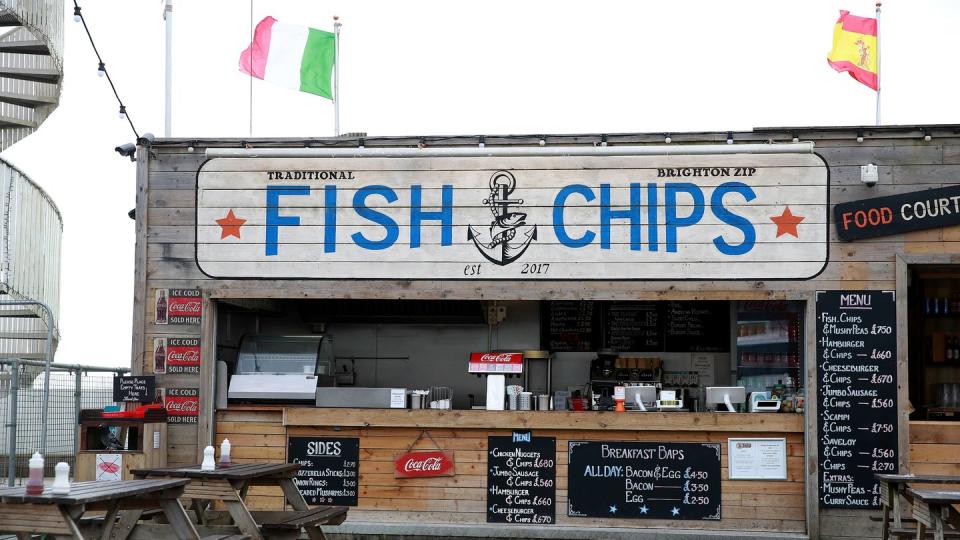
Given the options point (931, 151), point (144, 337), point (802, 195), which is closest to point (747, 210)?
point (802, 195)

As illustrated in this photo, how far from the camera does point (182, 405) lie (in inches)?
404

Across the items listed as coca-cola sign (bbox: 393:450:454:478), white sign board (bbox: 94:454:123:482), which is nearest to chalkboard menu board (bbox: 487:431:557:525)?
coca-cola sign (bbox: 393:450:454:478)

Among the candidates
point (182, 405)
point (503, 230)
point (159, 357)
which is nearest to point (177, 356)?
point (159, 357)

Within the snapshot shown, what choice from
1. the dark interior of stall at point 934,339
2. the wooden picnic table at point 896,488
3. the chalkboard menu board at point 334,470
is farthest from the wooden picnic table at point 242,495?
the dark interior of stall at point 934,339

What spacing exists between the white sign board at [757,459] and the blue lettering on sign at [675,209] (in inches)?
67.5

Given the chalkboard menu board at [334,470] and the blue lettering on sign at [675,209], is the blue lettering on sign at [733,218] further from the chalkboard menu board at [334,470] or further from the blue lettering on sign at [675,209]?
the chalkboard menu board at [334,470]

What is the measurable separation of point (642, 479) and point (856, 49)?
4455mm

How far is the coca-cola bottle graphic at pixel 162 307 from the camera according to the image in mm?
10359

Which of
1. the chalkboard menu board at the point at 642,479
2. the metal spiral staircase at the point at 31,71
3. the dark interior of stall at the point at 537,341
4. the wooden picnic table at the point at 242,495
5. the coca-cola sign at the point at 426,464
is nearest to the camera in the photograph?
the wooden picnic table at the point at 242,495

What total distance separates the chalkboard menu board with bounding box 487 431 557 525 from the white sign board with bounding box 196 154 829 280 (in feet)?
4.69

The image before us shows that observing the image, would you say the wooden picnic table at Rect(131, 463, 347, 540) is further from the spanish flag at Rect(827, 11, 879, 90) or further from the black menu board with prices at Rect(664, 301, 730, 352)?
the spanish flag at Rect(827, 11, 879, 90)

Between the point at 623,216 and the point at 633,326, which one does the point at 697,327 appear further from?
the point at 623,216

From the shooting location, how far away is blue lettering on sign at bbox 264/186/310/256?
1035 cm

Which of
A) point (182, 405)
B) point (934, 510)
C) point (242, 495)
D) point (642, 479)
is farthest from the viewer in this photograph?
point (182, 405)
